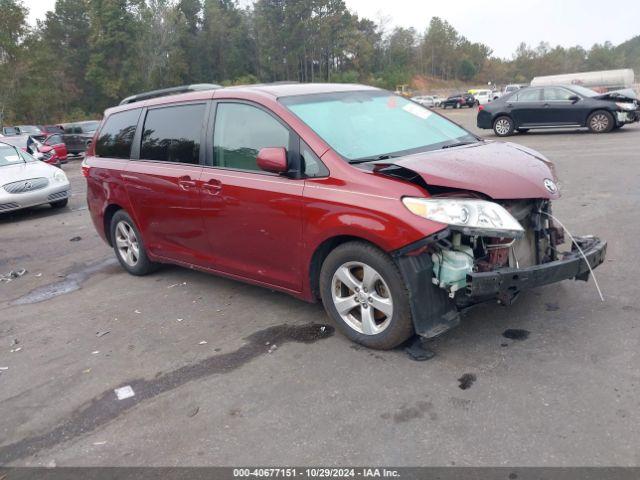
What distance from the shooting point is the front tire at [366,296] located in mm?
3805

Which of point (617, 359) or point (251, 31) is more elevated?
point (251, 31)

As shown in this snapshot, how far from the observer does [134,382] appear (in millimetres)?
3980

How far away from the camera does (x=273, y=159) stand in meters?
4.22

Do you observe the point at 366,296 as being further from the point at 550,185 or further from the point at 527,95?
the point at 527,95

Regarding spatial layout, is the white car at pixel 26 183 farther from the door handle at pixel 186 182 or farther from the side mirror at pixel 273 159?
the side mirror at pixel 273 159

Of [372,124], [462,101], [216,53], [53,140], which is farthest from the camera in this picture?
[216,53]

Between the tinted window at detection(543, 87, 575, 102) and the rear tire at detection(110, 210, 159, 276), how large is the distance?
14448 mm

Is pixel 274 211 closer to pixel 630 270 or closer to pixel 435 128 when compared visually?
pixel 435 128

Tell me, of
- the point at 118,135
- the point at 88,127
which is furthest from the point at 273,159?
the point at 88,127

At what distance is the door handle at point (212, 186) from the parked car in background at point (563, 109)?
48.6 ft

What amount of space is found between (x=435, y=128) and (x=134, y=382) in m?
3.16

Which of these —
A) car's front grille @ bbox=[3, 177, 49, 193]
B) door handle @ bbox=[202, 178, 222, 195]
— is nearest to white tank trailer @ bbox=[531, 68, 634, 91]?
car's front grille @ bbox=[3, 177, 49, 193]

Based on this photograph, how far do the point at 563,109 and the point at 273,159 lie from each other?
49.7 ft

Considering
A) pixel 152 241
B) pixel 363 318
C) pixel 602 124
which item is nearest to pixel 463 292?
pixel 363 318
